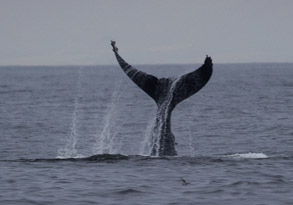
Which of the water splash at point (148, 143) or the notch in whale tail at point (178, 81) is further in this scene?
the water splash at point (148, 143)

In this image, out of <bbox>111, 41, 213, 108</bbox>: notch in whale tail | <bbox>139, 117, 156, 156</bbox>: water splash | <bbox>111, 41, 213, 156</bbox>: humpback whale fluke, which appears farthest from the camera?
<bbox>139, 117, 156, 156</bbox>: water splash

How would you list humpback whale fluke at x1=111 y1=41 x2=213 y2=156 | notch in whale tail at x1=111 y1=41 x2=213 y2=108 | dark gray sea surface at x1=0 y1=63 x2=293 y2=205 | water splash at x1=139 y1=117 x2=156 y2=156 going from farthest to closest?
water splash at x1=139 y1=117 x2=156 y2=156
humpback whale fluke at x1=111 y1=41 x2=213 y2=156
notch in whale tail at x1=111 y1=41 x2=213 y2=108
dark gray sea surface at x1=0 y1=63 x2=293 y2=205

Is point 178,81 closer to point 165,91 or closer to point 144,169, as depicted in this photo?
point 165,91

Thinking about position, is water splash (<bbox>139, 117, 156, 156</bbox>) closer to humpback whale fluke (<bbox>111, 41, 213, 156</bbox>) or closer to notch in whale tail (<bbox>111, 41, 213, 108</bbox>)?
humpback whale fluke (<bbox>111, 41, 213, 156</bbox>)

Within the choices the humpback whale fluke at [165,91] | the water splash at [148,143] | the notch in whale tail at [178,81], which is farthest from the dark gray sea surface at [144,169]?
the notch in whale tail at [178,81]

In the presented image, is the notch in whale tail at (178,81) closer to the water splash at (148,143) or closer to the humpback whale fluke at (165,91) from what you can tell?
the humpback whale fluke at (165,91)

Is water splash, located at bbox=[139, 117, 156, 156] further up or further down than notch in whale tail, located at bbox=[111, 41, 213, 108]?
further down

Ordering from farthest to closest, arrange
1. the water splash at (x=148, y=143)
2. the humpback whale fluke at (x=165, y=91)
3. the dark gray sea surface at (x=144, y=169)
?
1. the water splash at (x=148, y=143)
2. the humpback whale fluke at (x=165, y=91)
3. the dark gray sea surface at (x=144, y=169)

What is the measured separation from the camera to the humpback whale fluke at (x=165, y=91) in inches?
601

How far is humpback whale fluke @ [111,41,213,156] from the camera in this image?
15.3m

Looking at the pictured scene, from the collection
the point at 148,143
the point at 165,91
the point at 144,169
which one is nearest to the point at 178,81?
the point at 165,91

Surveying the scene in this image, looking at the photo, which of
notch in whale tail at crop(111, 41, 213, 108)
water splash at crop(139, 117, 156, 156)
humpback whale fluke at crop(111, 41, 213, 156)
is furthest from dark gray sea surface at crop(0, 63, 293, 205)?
notch in whale tail at crop(111, 41, 213, 108)

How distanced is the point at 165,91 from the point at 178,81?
1.58 feet

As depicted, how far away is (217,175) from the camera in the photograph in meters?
14.5
